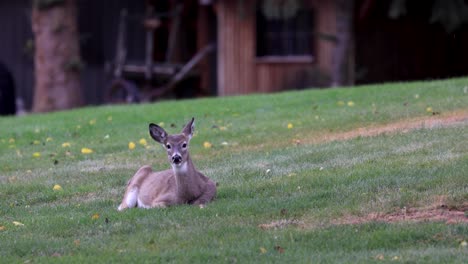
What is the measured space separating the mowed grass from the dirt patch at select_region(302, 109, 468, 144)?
0.73 ft

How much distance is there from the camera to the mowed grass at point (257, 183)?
30.2ft

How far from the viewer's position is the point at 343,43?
26.6 metres

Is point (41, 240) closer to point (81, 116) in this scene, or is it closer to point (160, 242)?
point (160, 242)

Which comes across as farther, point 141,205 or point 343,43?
point 343,43

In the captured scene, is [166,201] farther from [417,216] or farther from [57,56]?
[57,56]

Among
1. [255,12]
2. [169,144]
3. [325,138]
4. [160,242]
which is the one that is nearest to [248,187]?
[169,144]

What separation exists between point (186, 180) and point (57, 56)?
17518 mm

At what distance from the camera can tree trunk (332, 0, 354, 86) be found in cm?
2644

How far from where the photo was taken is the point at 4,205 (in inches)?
485

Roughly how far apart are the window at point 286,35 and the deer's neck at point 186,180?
A: 17819mm

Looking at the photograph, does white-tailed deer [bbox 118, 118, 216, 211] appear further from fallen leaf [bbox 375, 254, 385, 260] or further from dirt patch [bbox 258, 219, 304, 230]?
fallen leaf [bbox 375, 254, 385, 260]

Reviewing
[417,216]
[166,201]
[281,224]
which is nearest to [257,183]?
[166,201]

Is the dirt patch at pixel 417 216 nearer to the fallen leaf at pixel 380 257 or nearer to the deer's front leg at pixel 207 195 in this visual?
the fallen leaf at pixel 380 257

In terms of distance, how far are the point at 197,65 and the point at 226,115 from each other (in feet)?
39.5
